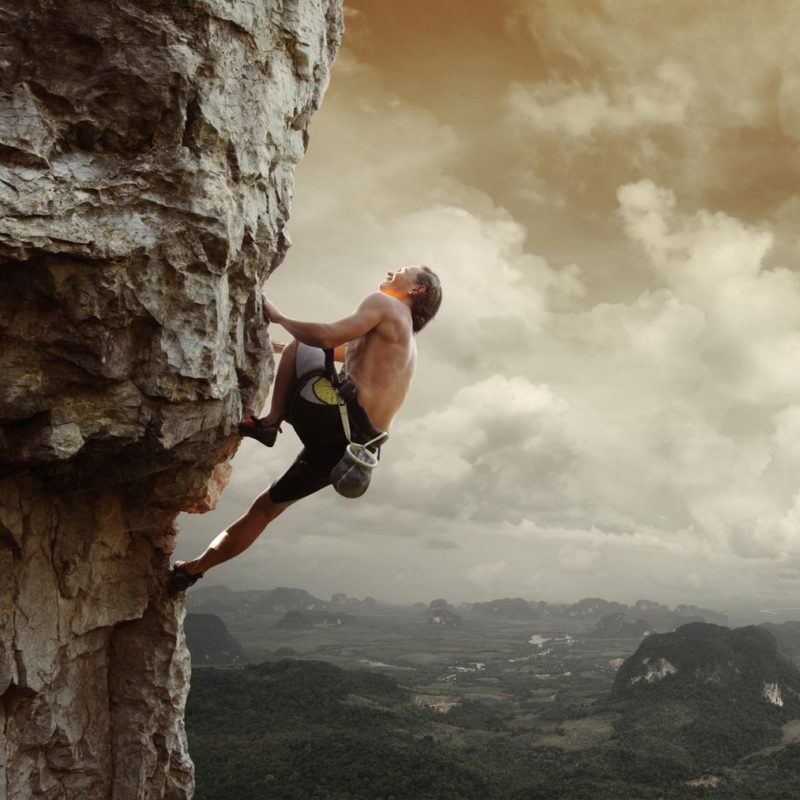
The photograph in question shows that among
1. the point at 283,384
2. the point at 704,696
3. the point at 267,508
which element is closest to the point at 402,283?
the point at 283,384

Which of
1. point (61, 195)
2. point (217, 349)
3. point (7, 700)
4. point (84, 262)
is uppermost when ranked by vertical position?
point (61, 195)

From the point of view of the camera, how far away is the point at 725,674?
103625mm

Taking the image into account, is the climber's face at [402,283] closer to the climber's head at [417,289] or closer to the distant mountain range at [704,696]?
the climber's head at [417,289]

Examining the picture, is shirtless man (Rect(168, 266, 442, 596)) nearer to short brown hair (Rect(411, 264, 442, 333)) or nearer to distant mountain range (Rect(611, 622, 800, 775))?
short brown hair (Rect(411, 264, 442, 333))

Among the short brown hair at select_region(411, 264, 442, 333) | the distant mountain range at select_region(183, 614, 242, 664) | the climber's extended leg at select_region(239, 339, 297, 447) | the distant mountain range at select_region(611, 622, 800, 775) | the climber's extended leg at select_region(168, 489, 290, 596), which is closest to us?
the climber's extended leg at select_region(239, 339, 297, 447)

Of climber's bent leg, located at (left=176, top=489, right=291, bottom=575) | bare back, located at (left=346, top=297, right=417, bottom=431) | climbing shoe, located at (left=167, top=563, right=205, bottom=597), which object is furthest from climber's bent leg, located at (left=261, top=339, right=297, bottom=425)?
climbing shoe, located at (left=167, top=563, right=205, bottom=597)

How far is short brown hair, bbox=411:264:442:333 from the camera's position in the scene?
21.1ft

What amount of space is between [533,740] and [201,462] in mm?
83880

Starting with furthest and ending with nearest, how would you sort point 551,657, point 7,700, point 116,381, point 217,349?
point 551,657
point 7,700
point 217,349
point 116,381

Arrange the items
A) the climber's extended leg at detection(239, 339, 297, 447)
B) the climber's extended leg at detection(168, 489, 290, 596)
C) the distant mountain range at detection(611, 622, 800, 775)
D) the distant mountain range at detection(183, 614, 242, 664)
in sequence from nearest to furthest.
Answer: the climber's extended leg at detection(239, 339, 297, 447), the climber's extended leg at detection(168, 489, 290, 596), the distant mountain range at detection(611, 622, 800, 775), the distant mountain range at detection(183, 614, 242, 664)

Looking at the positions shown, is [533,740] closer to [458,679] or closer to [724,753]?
[724,753]

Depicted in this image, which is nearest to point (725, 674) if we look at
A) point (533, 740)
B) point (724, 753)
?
point (724, 753)

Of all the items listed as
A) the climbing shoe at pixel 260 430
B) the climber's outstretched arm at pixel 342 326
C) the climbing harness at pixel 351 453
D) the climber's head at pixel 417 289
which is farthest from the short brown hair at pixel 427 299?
the climbing shoe at pixel 260 430

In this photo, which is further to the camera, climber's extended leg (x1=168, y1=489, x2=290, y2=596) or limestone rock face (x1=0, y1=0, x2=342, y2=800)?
climber's extended leg (x1=168, y1=489, x2=290, y2=596)
